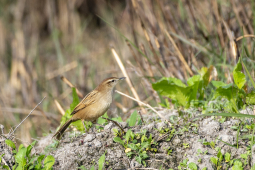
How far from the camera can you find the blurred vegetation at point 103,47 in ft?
15.8

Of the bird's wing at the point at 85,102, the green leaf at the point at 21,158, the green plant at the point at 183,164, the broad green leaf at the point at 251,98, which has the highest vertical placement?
the broad green leaf at the point at 251,98

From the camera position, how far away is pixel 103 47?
39.0 feet

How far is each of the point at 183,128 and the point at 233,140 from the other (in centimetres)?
53

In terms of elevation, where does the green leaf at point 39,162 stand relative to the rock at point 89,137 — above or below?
below

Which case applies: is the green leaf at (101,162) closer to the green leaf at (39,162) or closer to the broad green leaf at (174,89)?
the green leaf at (39,162)

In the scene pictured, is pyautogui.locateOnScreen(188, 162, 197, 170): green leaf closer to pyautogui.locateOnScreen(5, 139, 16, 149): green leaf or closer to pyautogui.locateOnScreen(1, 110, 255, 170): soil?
pyautogui.locateOnScreen(1, 110, 255, 170): soil

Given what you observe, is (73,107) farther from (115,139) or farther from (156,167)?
(156,167)

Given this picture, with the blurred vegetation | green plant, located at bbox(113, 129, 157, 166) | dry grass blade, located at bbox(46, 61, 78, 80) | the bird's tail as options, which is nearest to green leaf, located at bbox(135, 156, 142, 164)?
green plant, located at bbox(113, 129, 157, 166)

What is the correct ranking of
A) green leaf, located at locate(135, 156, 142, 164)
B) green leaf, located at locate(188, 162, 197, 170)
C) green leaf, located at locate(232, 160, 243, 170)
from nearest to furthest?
green leaf, located at locate(232, 160, 243, 170) → green leaf, located at locate(188, 162, 197, 170) → green leaf, located at locate(135, 156, 142, 164)

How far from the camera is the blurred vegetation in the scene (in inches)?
190

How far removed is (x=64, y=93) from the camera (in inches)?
329

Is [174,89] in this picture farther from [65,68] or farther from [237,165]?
[65,68]

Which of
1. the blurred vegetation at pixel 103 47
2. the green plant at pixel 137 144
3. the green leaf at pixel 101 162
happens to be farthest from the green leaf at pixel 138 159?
the blurred vegetation at pixel 103 47

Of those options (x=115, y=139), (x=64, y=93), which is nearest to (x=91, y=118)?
(x=115, y=139)
